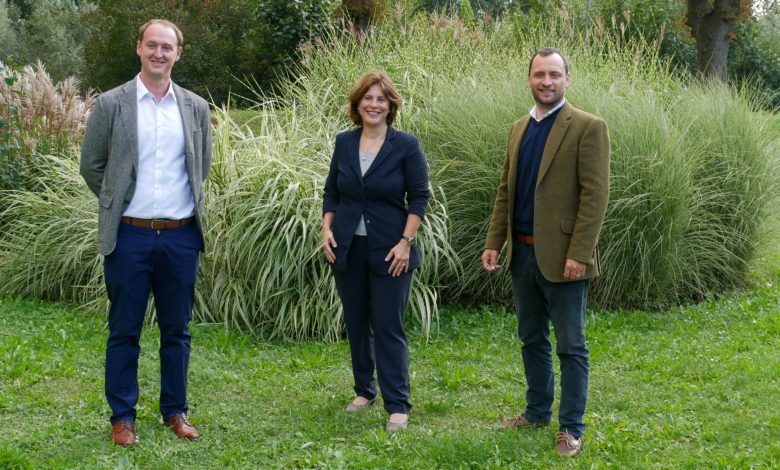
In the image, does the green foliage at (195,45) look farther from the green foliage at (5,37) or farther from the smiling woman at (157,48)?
the smiling woman at (157,48)

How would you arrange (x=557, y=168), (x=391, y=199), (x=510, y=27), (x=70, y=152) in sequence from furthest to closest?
(x=510, y=27) → (x=70, y=152) → (x=391, y=199) → (x=557, y=168)

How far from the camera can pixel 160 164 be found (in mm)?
3875

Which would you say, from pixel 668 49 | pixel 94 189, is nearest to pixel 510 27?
pixel 94 189

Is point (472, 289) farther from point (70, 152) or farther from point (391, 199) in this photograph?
point (70, 152)

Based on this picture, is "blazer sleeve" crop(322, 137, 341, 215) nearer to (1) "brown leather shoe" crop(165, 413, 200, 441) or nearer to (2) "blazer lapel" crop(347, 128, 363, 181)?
(2) "blazer lapel" crop(347, 128, 363, 181)

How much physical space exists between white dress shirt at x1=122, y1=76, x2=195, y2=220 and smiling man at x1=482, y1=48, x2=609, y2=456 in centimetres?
152

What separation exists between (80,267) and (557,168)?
4.52 meters

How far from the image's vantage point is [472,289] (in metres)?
6.70

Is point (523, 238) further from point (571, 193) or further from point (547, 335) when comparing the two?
point (547, 335)

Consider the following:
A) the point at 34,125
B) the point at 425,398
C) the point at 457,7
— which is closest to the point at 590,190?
the point at 425,398

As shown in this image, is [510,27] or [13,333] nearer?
[13,333]

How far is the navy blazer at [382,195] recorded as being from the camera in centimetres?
412

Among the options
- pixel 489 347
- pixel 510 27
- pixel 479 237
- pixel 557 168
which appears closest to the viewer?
pixel 557 168

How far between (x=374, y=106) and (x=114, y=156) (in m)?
1.22
